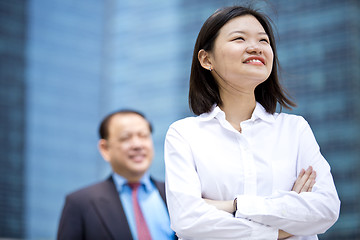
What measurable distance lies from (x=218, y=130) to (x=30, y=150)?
47.7 m

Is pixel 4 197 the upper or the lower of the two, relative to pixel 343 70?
lower

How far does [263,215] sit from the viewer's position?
183cm

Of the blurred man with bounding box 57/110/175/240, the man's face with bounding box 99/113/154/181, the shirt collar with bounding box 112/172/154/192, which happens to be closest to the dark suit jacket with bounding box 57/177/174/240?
the blurred man with bounding box 57/110/175/240

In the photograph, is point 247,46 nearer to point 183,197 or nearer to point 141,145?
point 183,197

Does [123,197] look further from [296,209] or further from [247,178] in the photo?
[296,209]

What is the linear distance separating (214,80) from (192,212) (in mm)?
566

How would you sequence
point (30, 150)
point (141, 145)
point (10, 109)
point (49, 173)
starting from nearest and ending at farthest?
point (141, 145)
point (10, 109)
point (30, 150)
point (49, 173)

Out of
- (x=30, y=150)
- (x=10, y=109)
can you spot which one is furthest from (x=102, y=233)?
(x=30, y=150)

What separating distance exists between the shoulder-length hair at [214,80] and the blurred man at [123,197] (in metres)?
1.49

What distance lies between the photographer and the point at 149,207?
12.0 feet

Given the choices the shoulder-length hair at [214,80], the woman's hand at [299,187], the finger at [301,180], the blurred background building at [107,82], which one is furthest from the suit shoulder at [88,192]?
the blurred background building at [107,82]

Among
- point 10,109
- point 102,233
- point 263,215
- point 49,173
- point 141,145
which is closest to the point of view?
point 263,215

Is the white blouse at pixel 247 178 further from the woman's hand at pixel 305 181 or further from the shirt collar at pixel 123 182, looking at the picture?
the shirt collar at pixel 123 182

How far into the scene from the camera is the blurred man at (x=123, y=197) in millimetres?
3467
